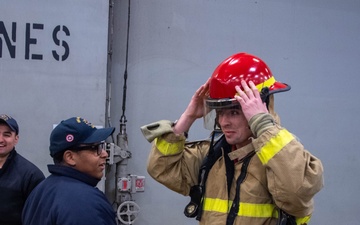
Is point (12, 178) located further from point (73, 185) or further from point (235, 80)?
point (235, 80)

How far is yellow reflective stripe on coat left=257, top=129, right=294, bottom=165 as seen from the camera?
119 centimetres

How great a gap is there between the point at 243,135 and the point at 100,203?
Result: 0.49 m

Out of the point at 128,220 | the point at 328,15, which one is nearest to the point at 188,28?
the point at 328,15

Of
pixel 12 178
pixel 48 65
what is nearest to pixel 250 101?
pixel 12 178

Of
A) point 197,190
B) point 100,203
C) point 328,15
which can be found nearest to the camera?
point 100,203

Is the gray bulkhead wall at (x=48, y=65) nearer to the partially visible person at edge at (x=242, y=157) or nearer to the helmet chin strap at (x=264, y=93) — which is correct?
the partially visible person at edge at (x=242, y=157)

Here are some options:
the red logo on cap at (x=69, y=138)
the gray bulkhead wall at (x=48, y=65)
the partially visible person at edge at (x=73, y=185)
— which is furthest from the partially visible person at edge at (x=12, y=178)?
the red logo on cap at (x=69, y=138)

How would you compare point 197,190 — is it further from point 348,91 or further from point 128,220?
point 348,91

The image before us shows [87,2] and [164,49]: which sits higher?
[87,2]

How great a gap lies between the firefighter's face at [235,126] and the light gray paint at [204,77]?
1.41 meters

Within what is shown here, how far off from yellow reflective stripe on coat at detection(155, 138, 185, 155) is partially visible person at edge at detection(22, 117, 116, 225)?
192 mm

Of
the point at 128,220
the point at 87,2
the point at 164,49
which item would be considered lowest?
the point at 128,220

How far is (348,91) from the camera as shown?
10.7ft

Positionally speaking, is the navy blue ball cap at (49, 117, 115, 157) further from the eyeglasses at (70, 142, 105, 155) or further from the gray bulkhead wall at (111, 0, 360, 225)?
the gray bulkhead wall at (111, 0, 360, 225)
